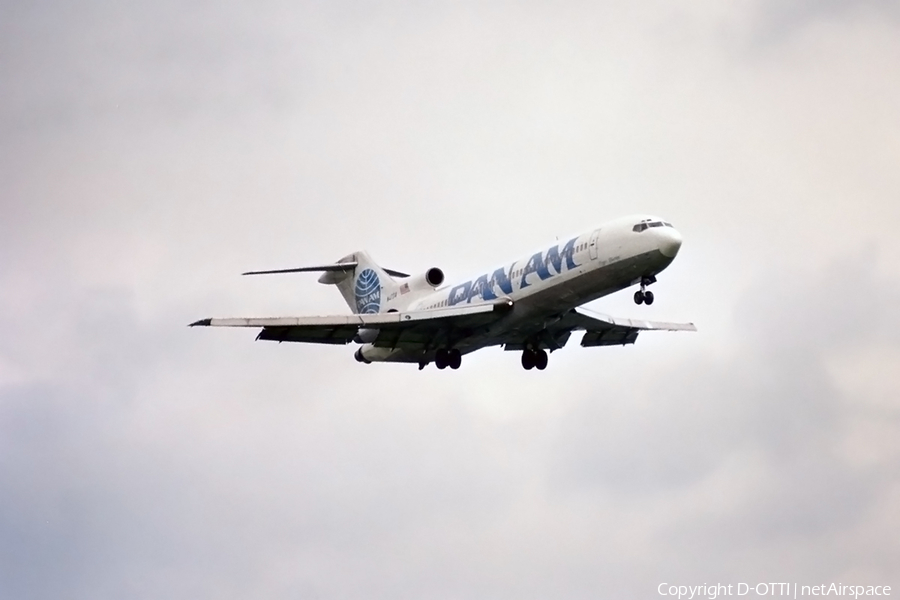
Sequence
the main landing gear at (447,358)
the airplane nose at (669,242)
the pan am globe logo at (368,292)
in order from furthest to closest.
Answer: the pan am globe logo at (368,292) < the main landing gear at (447,358) < the airplane nose at (669,242)

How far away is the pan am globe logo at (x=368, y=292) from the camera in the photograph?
169 ft

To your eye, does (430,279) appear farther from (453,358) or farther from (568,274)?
(568,274)

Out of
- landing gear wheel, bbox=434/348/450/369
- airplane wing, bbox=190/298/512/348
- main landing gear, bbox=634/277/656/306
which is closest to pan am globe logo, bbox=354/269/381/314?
airplane wing, bbox=190/298/512/348

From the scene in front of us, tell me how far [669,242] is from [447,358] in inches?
344

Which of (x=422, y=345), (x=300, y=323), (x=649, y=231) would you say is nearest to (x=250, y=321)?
(x=300, y=323)

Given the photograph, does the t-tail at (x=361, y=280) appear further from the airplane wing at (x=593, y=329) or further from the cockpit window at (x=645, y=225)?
the cockpit window at (x=645, y=225)

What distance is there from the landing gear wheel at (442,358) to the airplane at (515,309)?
0.03m

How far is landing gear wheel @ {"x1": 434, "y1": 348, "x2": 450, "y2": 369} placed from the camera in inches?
1785

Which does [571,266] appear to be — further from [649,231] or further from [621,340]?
[621,340]

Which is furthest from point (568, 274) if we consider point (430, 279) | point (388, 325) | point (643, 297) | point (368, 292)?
point (368, 292)

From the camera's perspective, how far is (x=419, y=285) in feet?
161

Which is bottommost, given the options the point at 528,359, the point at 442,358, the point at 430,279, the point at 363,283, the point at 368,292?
the point at 442,358

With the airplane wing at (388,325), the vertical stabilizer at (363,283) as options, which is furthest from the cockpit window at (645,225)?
the vertical stabilizer at (363,283)

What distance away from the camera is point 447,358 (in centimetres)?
4534
